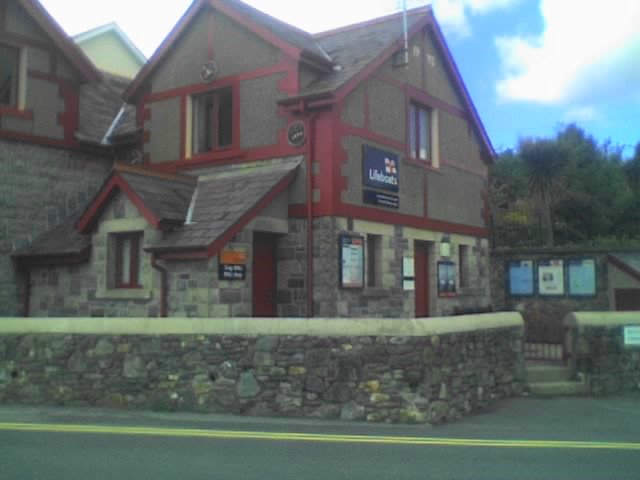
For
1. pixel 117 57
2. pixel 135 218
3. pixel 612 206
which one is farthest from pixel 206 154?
pixel 612 206

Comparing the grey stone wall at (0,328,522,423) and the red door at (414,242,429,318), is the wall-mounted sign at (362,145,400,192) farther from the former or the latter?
the grey stone wall at (0,328,522,423)

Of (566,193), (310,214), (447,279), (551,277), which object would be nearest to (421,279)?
(447,279)

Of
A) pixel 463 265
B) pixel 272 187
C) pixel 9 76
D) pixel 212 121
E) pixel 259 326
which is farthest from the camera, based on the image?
pixel 463 265

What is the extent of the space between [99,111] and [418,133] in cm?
830

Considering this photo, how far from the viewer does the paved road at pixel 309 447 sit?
6.91m

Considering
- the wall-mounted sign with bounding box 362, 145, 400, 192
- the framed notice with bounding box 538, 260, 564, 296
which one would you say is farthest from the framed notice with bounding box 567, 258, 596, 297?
the wall-mounted sign with bounding box 362, 145, 400, 192

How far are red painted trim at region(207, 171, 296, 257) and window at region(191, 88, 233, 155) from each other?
2.33 meters

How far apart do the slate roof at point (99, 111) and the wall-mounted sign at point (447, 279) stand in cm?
855

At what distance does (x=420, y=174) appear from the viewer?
16.9 metres

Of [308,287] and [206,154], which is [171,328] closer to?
[308,287]

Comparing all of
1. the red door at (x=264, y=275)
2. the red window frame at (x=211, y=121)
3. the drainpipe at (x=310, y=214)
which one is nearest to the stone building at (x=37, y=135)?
the red window frame at (x=211, y=121)

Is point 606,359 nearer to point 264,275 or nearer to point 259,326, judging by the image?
point 264,275

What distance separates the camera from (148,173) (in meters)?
14.5

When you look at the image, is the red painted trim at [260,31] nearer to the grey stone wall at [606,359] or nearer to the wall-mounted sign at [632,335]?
the grey stone wall at [606,359]
